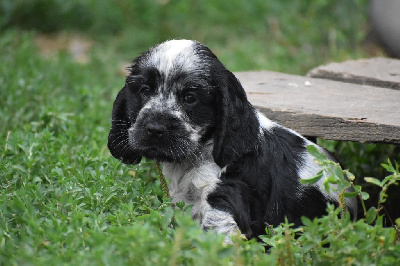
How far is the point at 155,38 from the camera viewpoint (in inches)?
367

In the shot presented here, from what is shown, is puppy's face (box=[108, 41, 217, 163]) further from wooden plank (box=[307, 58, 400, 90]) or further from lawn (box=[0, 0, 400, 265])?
wooden plank (box=[307, 58, 400, 90])

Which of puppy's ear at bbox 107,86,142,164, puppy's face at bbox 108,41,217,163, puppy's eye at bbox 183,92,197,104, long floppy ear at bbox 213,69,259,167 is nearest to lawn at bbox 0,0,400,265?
puppy's ear at bbox 107,86,142,164

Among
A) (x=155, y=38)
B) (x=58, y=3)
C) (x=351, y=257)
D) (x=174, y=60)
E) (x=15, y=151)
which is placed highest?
(x=58, y=3)

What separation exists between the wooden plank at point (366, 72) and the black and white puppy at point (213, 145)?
4.63ft

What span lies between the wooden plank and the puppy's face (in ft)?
5.92

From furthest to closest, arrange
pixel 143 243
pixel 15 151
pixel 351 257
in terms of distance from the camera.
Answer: pixel 15 151 → pixel 351 257 → pixel 143 243

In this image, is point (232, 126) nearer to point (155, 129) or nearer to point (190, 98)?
point (190, 98)

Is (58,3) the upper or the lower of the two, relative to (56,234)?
upper

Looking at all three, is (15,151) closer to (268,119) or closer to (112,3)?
(268,119)

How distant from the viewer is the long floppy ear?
12.0 ft

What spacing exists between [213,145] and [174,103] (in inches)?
14.2

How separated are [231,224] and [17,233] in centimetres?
122

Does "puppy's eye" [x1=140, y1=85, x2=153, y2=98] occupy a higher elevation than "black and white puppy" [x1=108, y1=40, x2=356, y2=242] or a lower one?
higher

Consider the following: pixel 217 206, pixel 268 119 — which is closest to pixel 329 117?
pixel 268 119
